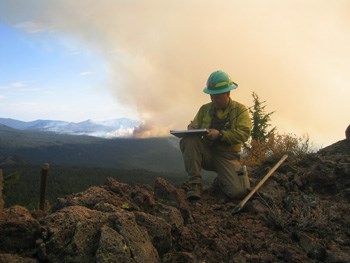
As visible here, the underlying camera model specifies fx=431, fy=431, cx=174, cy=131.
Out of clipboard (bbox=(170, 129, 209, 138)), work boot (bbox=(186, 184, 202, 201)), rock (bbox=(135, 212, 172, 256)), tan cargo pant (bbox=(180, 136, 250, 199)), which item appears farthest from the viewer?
tan cargo pant (bbox=(180, 136, 250, 199))

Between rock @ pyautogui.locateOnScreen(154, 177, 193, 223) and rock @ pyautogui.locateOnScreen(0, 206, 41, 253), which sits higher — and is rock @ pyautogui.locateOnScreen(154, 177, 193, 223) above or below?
above

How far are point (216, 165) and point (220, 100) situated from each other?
1.28 m

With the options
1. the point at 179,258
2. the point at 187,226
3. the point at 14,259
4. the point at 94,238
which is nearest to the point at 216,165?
the point at 187,226

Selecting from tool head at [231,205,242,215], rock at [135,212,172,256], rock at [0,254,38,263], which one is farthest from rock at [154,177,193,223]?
rock at [0,254,38,263]

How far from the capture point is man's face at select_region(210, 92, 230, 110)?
8231 millimetres

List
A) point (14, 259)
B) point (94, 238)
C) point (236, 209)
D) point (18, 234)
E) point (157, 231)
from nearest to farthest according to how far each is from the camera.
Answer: point (14, 259) → point (18, 234) → point (94, 238) → point (157, 231) → point (236, 209)

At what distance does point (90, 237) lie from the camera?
15.4 ft

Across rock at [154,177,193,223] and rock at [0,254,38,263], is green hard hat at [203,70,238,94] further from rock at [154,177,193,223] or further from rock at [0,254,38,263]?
rock at [0,254,38,263]

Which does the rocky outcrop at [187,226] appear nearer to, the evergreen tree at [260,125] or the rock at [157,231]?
the rock at [157,231]

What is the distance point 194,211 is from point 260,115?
31.3 meters

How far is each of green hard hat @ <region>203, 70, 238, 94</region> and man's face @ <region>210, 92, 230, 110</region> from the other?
0.12 m

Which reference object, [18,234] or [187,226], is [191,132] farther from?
[18,234]

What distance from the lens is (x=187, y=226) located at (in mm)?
6363

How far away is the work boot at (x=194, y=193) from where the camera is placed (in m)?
8.04
